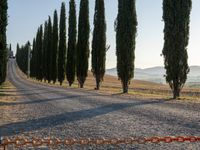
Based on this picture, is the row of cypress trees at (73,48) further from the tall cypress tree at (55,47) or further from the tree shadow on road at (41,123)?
the tree shadow on road at (41,123)

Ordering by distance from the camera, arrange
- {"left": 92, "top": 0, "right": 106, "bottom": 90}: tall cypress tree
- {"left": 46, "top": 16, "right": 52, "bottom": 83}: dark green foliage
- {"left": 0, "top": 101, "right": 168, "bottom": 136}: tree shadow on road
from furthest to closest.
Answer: {"left": 46, "top": 16, "right": 52, "bottom": 83}: dark green foliage → {"left": 92, "top": 0, "right": 106, "bottom": 90}: tall cypress tree → {"left": 0, "top": 101, "right": 168, "bottom": 136}: tree shadow on road

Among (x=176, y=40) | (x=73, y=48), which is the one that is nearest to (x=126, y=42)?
(x=176, y=40)

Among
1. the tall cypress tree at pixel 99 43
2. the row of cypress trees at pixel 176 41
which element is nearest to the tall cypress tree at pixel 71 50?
the tall cypress tree at pixel 99 43

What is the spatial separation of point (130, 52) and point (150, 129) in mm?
24748

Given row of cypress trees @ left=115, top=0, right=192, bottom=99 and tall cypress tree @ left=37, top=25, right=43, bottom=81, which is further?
tall cypress tree @ left=37, top=25, right=43, bottom=81

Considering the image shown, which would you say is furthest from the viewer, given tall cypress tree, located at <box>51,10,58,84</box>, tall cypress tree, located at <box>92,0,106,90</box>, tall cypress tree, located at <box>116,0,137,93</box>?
tall cypress tree, located at <box>51,10,58,84</box>

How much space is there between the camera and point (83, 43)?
52.6 meters

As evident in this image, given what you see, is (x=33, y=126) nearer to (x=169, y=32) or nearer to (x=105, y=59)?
(x=169, y=32)

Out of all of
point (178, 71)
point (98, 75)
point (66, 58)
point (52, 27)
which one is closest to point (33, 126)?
point (178, 71)

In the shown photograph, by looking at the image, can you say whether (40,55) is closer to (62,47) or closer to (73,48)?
(62,47)

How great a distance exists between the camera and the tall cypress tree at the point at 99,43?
154 ft

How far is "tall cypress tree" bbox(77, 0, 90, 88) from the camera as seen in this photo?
52156 mm

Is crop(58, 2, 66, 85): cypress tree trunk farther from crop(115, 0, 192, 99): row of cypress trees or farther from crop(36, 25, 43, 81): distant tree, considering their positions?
crop(115, 0, 192, 99): row of cypress trees

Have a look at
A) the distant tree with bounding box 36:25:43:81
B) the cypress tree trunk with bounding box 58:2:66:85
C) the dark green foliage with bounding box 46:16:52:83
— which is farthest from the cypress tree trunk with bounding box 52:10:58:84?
the distant tree with bounding box 36:25:43:81
